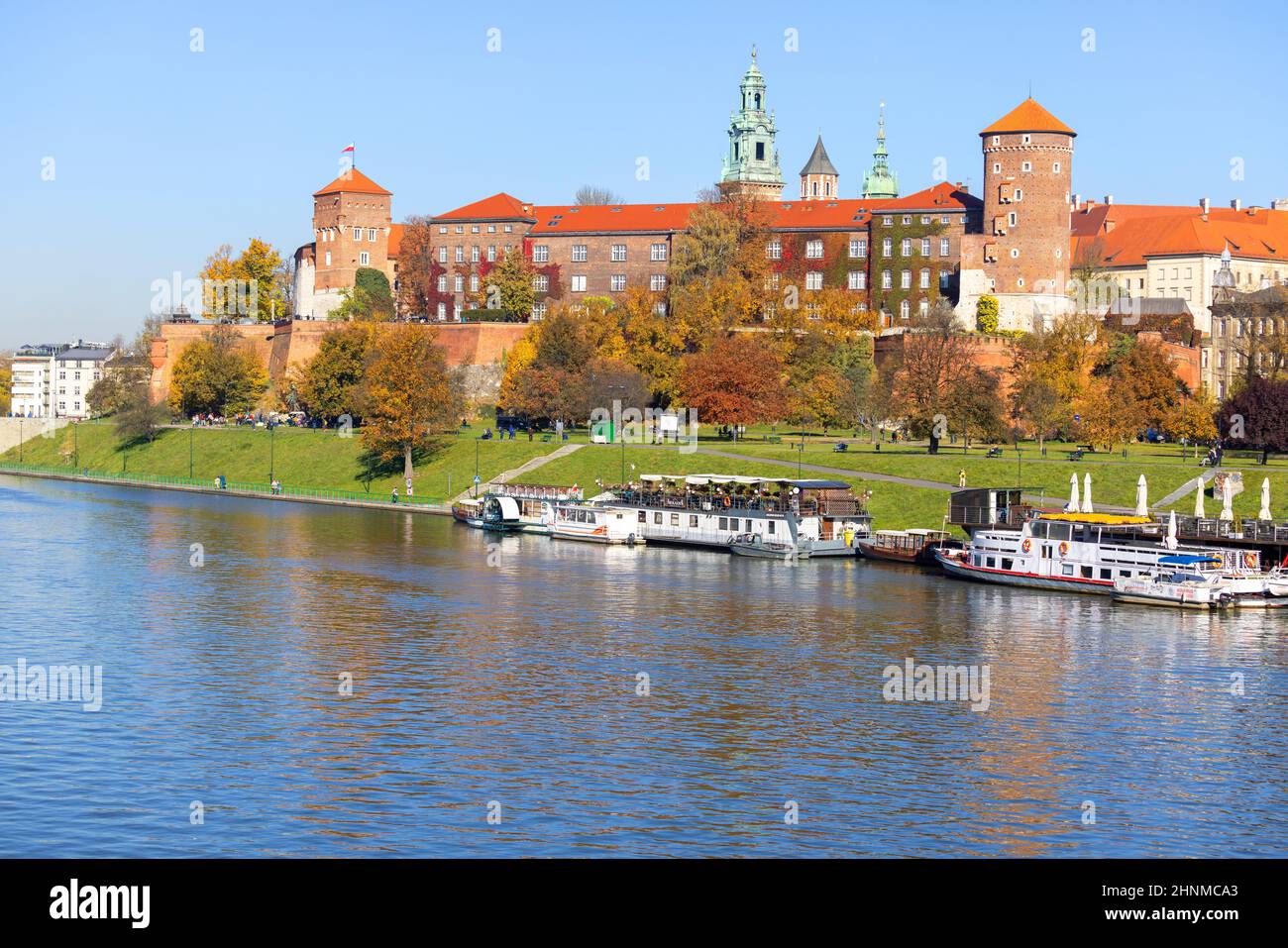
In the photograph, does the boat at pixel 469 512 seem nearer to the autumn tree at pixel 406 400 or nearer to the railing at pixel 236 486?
the railing at pixel 236 486

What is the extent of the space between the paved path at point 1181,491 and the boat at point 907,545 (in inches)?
412

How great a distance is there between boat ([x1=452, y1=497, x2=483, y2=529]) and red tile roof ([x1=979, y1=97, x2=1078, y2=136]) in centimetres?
5701

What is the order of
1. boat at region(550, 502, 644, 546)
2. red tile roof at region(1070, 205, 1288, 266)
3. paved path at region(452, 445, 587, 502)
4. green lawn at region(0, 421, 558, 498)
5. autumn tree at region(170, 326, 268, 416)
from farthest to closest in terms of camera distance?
1. red tile roof at region(1070, 205, 1288, 266)
2. autumn tree at region(170, 326, 268, 416)
3. green lawn at region(0, 421, 558, 498)
4. paved path at region(452, 445, 587, 502)
5. boat at region(550, 502, 644, 546)

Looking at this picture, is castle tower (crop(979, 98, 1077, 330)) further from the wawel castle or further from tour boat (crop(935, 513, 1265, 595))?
tour boat (crop(935, 513, 1265, 595))

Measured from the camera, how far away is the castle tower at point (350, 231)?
505 ft

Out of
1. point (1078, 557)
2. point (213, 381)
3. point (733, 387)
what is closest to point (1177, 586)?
point (1078, 557)

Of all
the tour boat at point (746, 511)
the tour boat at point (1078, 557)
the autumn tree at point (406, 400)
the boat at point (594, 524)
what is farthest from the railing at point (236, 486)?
the tour boat at point (1078, 557)

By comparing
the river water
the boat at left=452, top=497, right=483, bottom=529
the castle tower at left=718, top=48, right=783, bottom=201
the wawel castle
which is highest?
the castle tower at left=718, top=48, right=783, bottom=201

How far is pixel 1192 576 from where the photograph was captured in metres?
59.2

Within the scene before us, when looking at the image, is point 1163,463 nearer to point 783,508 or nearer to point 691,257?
point 783,508

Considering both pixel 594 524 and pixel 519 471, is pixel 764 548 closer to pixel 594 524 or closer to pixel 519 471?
pixel 594 524

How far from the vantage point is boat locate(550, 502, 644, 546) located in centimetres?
8025

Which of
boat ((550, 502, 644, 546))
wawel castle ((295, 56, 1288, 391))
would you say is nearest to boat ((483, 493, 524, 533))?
boat ((550, 502, 644, 546))
